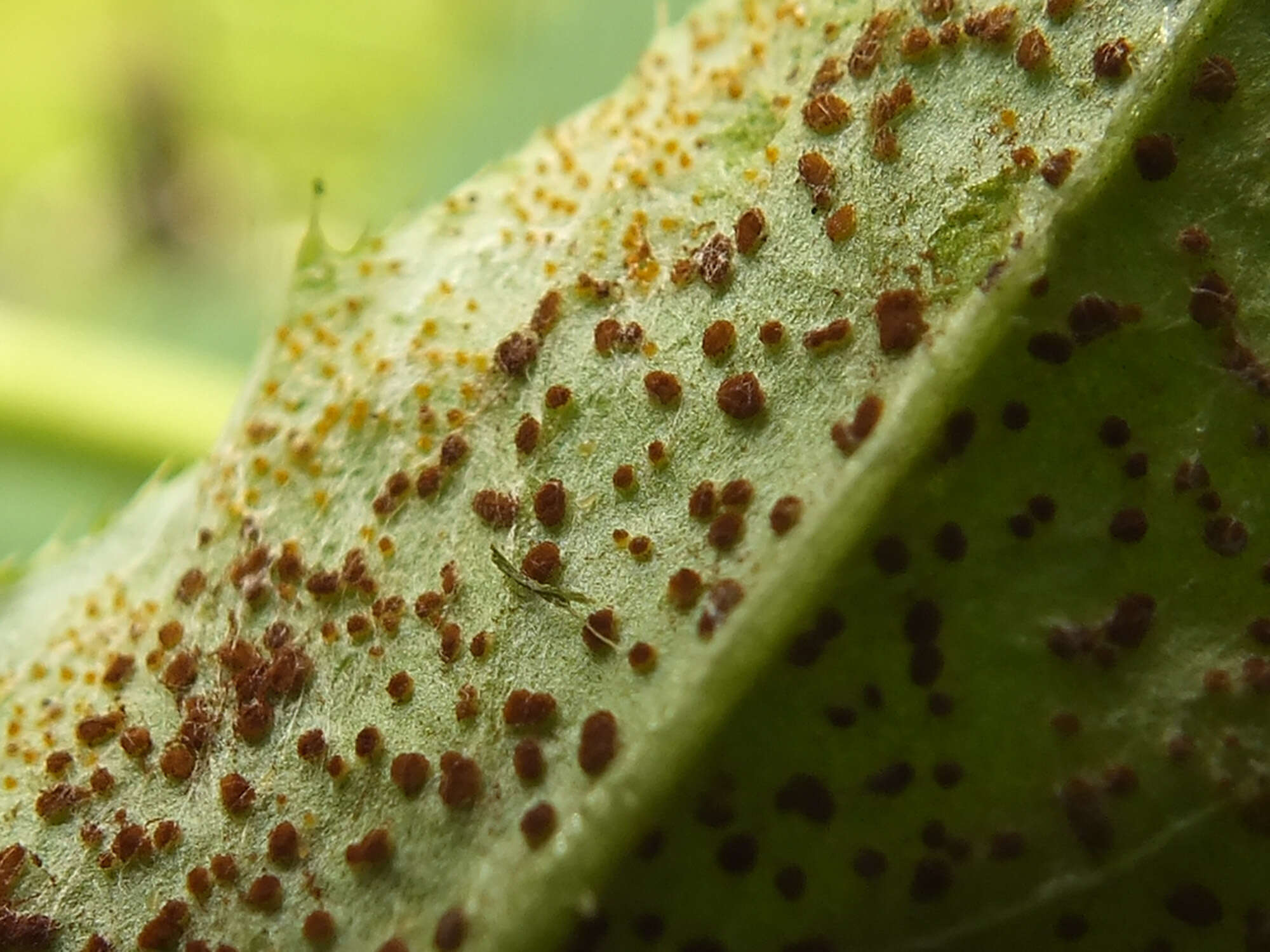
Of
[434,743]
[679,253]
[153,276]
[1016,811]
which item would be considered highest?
[153,276]

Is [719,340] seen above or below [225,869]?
above

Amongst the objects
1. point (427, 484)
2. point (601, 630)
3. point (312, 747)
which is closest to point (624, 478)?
point (601, 630)

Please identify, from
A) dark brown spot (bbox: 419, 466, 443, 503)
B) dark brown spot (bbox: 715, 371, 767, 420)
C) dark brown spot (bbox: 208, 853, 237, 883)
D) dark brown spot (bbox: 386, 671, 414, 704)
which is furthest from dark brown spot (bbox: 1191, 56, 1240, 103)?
dark brown spot (bbox: 208, 853, 237, 883)

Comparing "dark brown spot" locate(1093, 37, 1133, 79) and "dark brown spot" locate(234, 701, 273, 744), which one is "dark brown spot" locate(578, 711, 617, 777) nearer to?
"dark brown spot" locate(234, 701, 273, 744)

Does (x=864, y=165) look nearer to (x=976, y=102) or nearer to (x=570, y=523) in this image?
(x=976, y=102)

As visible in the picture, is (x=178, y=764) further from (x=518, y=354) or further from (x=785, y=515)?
(x=785, y=515)

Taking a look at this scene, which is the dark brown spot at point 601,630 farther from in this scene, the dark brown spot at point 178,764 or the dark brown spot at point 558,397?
the dark brown spot at point 178,764

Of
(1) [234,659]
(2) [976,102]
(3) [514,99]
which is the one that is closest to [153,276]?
(3) [514,99]
